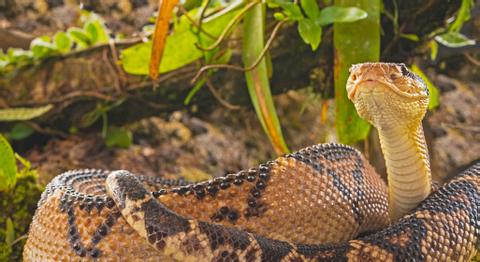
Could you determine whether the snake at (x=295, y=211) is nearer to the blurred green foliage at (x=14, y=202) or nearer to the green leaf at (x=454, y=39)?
the blurred green foliage at (x=14, y=202)

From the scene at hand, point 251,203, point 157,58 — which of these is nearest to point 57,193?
point 251,203

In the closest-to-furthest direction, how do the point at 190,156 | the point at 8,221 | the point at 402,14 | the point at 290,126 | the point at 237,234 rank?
the point at 237,234 → the point at 8,221 → the point at 402,14 → the point at 190,156 → the point at 290,126

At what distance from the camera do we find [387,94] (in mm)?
2107

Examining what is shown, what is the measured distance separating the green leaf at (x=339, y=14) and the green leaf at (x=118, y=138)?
1.88m

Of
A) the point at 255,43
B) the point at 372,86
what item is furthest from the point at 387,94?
the point at 255,43

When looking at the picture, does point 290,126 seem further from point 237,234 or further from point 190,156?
point 237,234

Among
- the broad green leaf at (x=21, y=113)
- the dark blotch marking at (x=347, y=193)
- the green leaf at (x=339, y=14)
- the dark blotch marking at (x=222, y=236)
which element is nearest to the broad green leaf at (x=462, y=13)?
the green leaf at (x=339, y=14)

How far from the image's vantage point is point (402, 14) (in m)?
3.33

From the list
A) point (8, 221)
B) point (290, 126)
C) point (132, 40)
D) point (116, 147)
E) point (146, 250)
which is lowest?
point (290, 126)

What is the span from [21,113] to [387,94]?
8.54 feet

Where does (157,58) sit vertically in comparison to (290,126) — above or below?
above

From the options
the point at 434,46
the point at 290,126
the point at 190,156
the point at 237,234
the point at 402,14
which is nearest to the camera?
the point at 237,234

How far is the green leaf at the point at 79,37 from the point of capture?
3889 millimetres

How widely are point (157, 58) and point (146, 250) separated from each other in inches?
49.0
